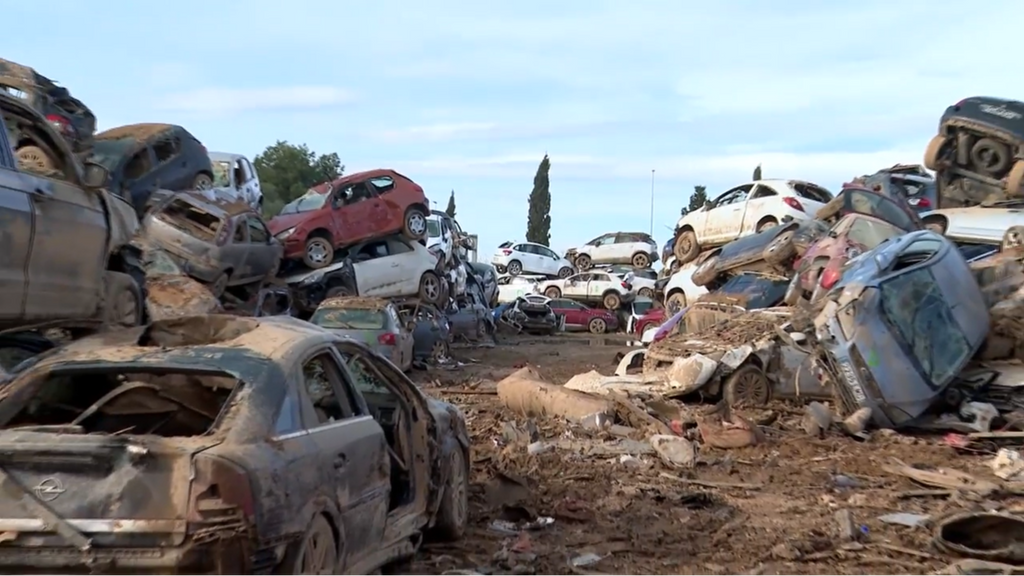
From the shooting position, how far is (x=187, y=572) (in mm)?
4086

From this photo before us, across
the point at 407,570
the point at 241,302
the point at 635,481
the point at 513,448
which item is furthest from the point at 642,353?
the point at 407,570

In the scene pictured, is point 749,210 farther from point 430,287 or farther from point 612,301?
point 612,301

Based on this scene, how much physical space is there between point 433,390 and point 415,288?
7.56m

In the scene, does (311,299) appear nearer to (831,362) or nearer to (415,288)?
(415,288)

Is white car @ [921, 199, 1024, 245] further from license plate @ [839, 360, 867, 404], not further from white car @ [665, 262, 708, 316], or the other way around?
license plate @ [839, 360, 867, 404]

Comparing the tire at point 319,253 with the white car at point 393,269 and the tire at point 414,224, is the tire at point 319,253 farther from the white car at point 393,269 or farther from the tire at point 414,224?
the tire at point 414,224

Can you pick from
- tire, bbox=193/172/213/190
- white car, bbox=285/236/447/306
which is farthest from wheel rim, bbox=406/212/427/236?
tire, bbox=193/172/213/190

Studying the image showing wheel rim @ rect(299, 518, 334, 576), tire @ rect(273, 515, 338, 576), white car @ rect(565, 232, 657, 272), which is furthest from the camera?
white car @ rect(565, 232, 657, 272)

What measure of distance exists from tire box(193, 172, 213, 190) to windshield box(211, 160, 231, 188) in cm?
232

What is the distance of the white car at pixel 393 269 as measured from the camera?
2303cm

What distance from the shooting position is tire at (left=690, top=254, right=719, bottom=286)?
20.5 meters

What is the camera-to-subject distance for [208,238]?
669 inches

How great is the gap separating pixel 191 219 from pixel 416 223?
280 inches

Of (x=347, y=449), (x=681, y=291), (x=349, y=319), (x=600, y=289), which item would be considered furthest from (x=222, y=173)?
(x=600, y=289)
